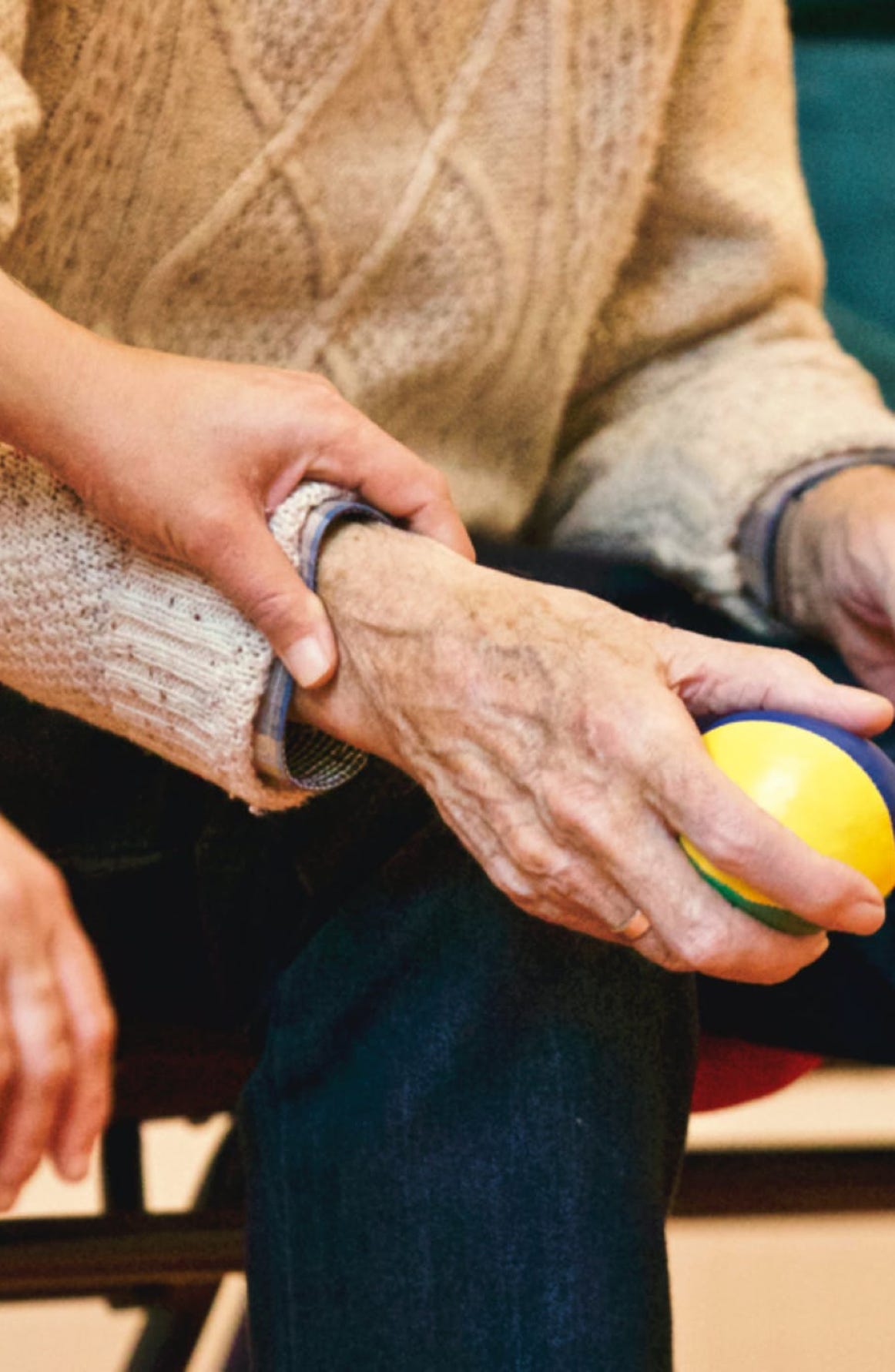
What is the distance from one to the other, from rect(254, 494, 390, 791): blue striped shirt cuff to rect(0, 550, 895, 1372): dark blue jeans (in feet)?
0.14

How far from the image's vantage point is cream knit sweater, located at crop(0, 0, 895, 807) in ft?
2.02

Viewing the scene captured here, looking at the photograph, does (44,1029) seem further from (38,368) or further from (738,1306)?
(738,1306)

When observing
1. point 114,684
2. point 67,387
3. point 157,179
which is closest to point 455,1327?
point 114,684

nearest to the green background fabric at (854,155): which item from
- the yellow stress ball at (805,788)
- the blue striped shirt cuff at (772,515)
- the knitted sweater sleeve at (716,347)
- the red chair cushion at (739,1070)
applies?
the knitted sweater sleeve at (716,347)

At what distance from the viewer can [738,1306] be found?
4.01 ft

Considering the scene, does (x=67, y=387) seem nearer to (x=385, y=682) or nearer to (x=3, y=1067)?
(x=385, y=682)

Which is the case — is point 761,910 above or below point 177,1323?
above

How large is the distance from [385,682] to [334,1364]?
0.96 ft

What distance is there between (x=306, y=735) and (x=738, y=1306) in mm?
918

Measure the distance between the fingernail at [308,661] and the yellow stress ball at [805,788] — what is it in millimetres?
169

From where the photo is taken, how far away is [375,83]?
73cm

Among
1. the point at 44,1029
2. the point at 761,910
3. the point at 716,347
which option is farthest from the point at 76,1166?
the point at 716,347

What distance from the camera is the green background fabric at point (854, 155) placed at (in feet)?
3.78

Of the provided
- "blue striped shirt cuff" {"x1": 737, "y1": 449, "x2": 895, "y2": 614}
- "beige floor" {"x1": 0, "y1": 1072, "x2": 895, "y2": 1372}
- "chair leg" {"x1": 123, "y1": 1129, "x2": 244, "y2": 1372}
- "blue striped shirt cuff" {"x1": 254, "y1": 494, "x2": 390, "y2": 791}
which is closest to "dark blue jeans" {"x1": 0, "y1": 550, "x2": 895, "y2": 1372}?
"blue striped shirt cuff" {"x1": 254, "y1": 494, "x2": 390, "y2": 791}
